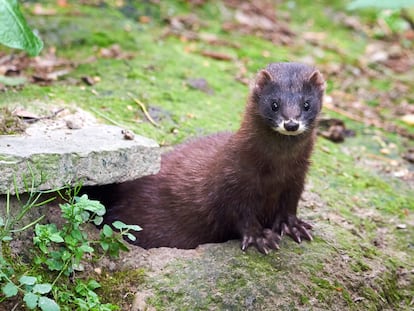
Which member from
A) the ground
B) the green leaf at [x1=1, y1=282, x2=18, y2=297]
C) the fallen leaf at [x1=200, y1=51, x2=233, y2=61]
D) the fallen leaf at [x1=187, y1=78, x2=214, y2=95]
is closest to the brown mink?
the ground

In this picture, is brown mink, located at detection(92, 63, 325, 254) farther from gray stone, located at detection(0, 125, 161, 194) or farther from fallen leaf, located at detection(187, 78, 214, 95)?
fallen leaf, located at detection(187, 78, 214, 95)

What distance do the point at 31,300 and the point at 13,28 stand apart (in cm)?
182

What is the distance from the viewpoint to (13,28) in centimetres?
407

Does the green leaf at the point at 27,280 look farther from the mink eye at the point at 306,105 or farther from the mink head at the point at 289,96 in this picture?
the mink eye at the point at 306,105

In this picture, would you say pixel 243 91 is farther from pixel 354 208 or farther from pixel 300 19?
pixel 300 19

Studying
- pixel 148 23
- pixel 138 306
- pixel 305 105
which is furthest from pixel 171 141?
pixel 148 23

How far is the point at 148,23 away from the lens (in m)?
7.61

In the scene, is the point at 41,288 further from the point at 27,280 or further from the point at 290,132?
the point at 290,132

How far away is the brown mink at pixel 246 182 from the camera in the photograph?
12.8ft

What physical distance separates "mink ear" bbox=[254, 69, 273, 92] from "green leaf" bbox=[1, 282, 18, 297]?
1808 mm

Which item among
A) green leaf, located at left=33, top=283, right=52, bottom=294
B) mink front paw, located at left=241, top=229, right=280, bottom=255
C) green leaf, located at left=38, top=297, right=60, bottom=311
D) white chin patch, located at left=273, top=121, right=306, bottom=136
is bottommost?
mink front paw, located at left=241, top=229, right=280, bottom=255

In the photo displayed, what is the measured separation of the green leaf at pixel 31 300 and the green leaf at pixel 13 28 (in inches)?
65.9

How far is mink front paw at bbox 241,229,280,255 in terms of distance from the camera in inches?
157

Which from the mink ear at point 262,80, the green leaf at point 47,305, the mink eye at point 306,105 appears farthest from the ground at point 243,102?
the mink ear at point 262,80
